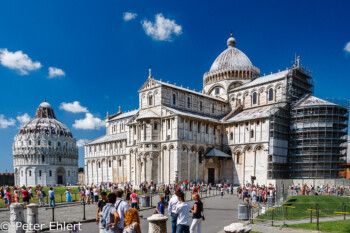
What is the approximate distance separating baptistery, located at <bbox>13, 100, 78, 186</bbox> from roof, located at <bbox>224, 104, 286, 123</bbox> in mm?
67360

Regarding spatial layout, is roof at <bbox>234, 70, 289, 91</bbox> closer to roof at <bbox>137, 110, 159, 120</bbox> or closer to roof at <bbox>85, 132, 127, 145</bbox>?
roof at <bbox>137, 110, 159, 120</bbox>

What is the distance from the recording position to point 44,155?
308 feet

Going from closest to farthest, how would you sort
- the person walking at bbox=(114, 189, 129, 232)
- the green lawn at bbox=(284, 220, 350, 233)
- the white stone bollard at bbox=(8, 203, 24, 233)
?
the person walking at bbox=(114, 189, 129, 232) < the white stone bollard at bbox=(8, 203, 24, 233) < the green lawn at bbox=(284, 220, 350, 233)

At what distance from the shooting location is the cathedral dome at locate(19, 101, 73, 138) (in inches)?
3826

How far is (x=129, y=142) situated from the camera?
5062 centimetres

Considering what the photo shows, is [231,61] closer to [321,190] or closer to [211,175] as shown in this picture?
[211,175]

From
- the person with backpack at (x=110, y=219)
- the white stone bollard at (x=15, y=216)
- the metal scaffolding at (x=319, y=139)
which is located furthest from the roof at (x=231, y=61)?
the person with backpack at (x=110, y=219)

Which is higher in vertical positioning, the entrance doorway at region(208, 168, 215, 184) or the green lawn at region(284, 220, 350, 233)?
the green lawn at region(284, 220, 350, 233)

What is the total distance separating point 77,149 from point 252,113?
7611cm

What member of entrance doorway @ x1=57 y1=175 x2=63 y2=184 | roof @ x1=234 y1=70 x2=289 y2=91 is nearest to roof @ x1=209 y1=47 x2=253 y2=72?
roof @ x1=234 y1=70 x2=289 y2=91

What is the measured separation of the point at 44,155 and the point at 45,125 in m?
10.9

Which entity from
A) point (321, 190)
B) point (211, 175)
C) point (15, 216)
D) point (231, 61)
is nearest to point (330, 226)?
point (15, 216)

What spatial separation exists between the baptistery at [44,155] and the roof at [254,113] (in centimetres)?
6736

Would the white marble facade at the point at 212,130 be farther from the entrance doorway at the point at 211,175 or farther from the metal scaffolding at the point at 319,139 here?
the metal scaffolding at the point at 319,139
